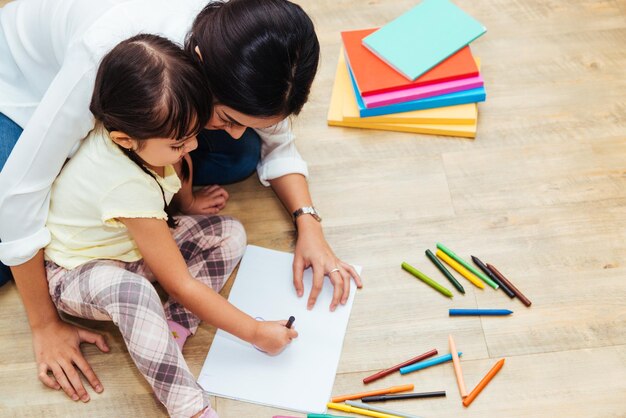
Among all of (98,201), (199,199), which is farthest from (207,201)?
(98,201)

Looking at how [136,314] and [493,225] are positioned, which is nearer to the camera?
[136,314]

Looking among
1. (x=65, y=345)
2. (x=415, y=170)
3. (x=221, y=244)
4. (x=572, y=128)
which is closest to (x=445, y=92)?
(x=415, y=170)

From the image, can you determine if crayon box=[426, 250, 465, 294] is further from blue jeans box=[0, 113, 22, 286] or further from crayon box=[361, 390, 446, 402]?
blue jeans box=[0, 113, 22, 286]

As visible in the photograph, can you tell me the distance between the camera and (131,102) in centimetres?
90

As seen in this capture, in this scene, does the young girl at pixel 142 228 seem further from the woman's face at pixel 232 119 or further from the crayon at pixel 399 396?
the crayon at pixel 399 396

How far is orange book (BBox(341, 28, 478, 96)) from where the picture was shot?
55.6 inches

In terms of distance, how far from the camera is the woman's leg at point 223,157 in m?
1.31

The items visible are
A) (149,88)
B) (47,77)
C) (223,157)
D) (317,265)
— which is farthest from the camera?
(223,157)

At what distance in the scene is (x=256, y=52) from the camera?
2.93ft

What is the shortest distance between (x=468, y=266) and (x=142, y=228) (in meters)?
0.59

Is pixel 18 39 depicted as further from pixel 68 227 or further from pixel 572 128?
pixel 572 128

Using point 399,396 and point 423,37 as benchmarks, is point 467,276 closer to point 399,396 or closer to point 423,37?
point 399,396

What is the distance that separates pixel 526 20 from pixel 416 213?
1.93 feet

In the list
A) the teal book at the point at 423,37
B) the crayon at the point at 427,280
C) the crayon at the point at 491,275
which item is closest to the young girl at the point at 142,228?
the crayon at the point at 427,280
